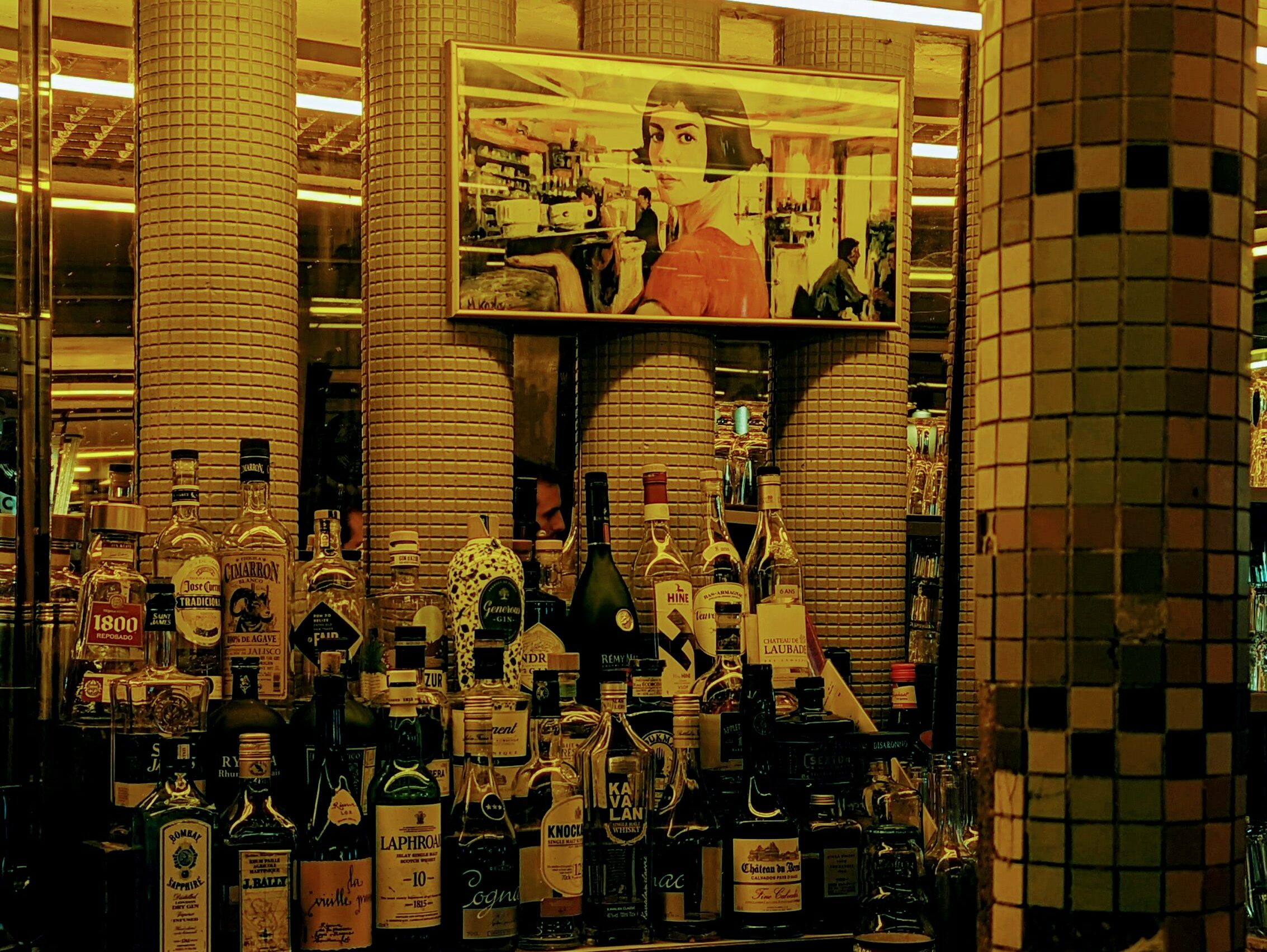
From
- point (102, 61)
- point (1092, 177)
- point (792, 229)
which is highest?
point (102, 61)

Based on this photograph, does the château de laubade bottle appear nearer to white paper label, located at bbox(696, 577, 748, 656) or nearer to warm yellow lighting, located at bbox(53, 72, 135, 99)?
white paper label, located at bbox(696, 577, 748, 656)

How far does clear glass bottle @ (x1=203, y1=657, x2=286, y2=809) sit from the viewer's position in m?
1.83

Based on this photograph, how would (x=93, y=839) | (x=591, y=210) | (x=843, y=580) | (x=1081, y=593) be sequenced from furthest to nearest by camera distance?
(x=843, y=580) → (x=591, y=210) → (x=93, y=839) → (x=1081, y=593)

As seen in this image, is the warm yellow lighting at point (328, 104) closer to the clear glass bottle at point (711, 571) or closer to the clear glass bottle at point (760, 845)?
the clear glass bottle at point (711, 571)

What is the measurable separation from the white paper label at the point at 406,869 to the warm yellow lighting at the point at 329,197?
5.86 ft

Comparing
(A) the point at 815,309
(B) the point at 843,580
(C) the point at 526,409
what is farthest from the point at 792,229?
(C) the point at 526,409

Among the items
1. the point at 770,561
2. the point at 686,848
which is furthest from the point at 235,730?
the point at 770,561

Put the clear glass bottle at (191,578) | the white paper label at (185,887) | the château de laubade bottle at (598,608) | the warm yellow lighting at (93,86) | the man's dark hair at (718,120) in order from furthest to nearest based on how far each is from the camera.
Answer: the warm yellow lighting at (93,86) → the man's dark hair at (718,120) → the château de laubade bottle at (598,608) → the clear glass bottle at (191,578) → the white paper label at (185,887)

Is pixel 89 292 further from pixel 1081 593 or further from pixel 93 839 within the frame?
pixel 1081 593

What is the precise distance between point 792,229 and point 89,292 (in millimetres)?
1474

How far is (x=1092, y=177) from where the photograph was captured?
3.15 feet

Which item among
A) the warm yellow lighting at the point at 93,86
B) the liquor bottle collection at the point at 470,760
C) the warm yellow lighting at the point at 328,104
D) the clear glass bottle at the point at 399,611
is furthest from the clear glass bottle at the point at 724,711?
the warm yellow lighting at the point at 93,86

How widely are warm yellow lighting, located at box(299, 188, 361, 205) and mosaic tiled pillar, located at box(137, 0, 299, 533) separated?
1.07 m

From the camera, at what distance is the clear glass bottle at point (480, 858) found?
185 centimetres
